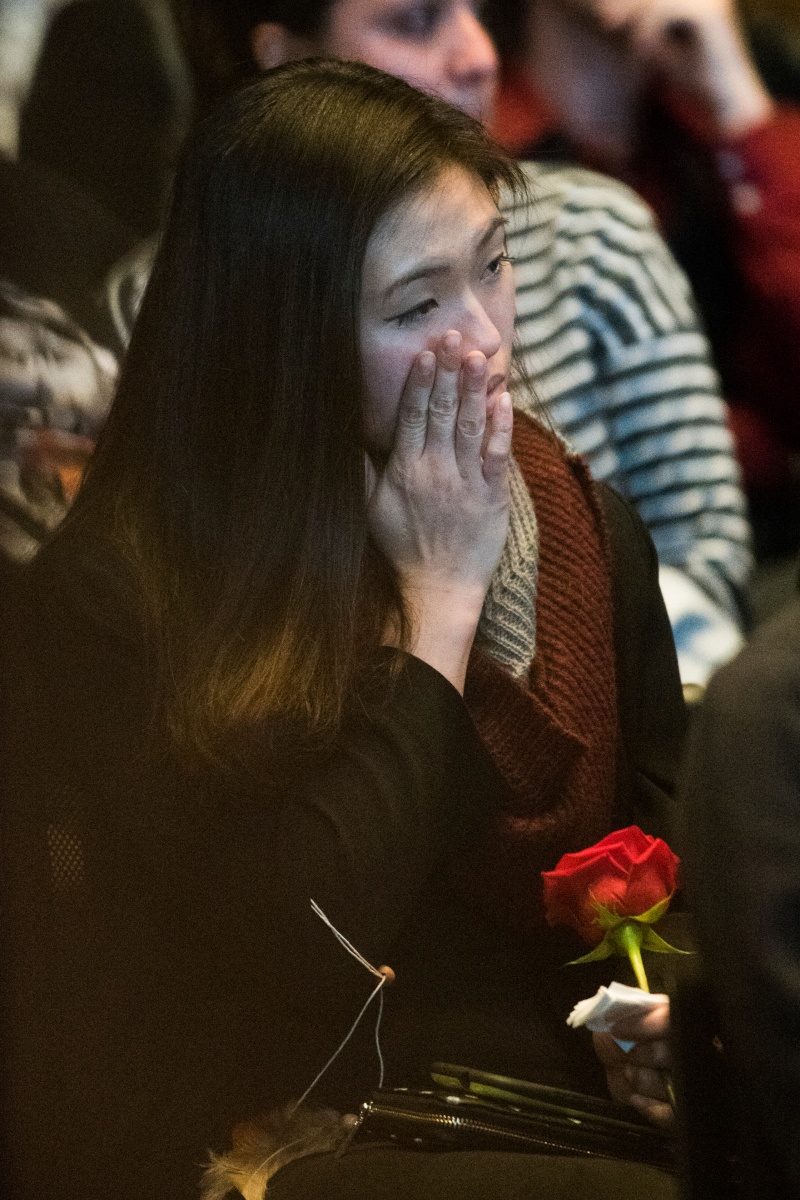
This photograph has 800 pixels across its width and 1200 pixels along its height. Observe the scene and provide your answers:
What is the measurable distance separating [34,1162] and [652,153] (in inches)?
57.3

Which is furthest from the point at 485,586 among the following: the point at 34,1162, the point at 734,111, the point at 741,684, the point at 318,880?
the point at 734,111

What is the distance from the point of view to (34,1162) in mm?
1284

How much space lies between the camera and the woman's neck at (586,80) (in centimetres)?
195

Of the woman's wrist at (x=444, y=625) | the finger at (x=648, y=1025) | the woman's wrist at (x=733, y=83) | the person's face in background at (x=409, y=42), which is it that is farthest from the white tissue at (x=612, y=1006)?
the woman's wrist at (x=733, y=83)

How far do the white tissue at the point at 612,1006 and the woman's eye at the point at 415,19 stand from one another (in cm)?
106

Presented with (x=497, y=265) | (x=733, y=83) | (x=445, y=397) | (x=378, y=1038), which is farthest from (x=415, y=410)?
(x=733, y=83)

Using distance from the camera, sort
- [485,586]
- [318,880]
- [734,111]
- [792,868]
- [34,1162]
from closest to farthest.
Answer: [792,868] → [318,880] → [485,586] → [34,1162] → [734,111]

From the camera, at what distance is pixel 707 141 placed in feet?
6.22

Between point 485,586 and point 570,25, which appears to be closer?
point 485,586

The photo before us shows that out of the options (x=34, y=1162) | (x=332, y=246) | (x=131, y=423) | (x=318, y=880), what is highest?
(x=332, y=246)

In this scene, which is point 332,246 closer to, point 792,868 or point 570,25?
point 792,868

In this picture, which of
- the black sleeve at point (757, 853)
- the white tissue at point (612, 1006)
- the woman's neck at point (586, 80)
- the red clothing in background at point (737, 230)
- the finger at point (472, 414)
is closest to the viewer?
the black sleeve at point (757, 853)

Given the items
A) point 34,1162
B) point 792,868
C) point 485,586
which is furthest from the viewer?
point 34,1162

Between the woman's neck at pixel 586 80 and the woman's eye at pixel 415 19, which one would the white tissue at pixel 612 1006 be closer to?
the woman's eye at pixel 415 19
